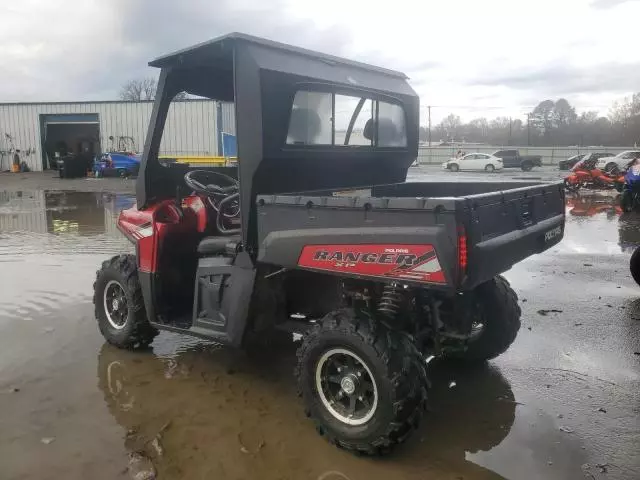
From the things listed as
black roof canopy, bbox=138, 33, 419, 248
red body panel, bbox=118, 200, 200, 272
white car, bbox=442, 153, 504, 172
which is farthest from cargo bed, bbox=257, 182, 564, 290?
white car, bbox=442, 153, 504, 172

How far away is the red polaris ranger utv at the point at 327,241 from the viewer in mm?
3010

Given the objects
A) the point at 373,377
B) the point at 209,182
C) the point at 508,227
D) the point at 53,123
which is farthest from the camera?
the point at 53,123

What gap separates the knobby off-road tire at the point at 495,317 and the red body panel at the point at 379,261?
1469 millimetres

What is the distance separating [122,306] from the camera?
487 cm

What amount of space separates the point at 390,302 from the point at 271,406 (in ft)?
3.85

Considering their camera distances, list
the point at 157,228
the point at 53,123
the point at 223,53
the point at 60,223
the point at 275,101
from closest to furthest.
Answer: the point at 275,101, the point at 223,53, the point at 157,228, the point at 60,223, the point at 53,123

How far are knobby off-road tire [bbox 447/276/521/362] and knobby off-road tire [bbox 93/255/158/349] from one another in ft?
8.32

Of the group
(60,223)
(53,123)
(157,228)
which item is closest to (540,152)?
(53,123)

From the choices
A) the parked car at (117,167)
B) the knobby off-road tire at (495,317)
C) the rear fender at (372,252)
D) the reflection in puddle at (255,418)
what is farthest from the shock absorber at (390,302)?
the parked car at (117,167)

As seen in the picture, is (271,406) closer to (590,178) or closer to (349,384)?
(349,384)

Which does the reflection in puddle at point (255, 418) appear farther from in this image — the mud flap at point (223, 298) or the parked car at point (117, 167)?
the parked car at point (117, 167)

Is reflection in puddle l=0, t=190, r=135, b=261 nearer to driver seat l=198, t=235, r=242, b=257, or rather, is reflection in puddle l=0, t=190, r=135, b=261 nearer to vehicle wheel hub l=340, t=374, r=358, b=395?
driver seat l=198, t=235, r=242, b=257

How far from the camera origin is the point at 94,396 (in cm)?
399

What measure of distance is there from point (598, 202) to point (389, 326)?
16.1 m
